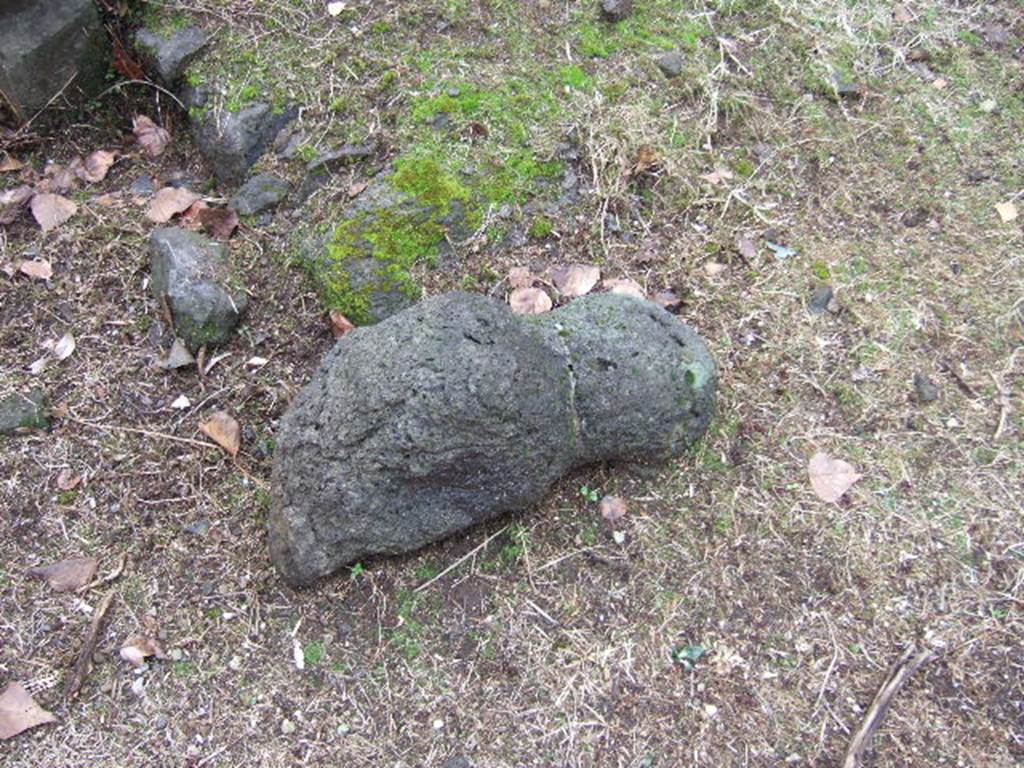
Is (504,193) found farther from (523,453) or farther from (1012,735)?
(1012,735)

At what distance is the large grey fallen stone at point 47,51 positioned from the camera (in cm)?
331

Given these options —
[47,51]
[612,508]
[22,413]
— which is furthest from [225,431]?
[47,51]

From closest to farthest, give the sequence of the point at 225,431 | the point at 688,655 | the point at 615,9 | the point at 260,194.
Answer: the point at 688,655
the point at 225,431
the point at 260,194
the point at 615,9

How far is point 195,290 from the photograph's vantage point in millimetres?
2951

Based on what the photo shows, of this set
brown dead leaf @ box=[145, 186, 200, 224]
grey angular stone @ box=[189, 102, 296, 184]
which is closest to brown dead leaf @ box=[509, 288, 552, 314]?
grey angular stone @ box=[189, 102, 296, 184]

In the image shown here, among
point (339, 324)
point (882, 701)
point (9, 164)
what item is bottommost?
point (882, 701)

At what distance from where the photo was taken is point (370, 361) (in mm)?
2305

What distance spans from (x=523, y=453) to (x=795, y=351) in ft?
3.71

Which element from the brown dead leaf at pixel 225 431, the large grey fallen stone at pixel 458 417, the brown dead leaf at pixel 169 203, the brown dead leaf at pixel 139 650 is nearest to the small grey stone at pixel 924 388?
the large grey fallen stone at pixel 458 417

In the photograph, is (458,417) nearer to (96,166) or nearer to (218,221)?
(218,221)

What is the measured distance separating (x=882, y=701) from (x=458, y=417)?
1308 mm

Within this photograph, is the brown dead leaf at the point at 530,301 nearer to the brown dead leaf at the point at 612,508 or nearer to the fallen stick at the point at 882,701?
the brown dead leaf at the point at 612,508

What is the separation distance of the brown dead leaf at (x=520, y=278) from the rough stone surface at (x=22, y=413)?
5.15 feet

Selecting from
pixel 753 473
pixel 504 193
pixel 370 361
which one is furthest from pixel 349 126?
pixel 753 473
